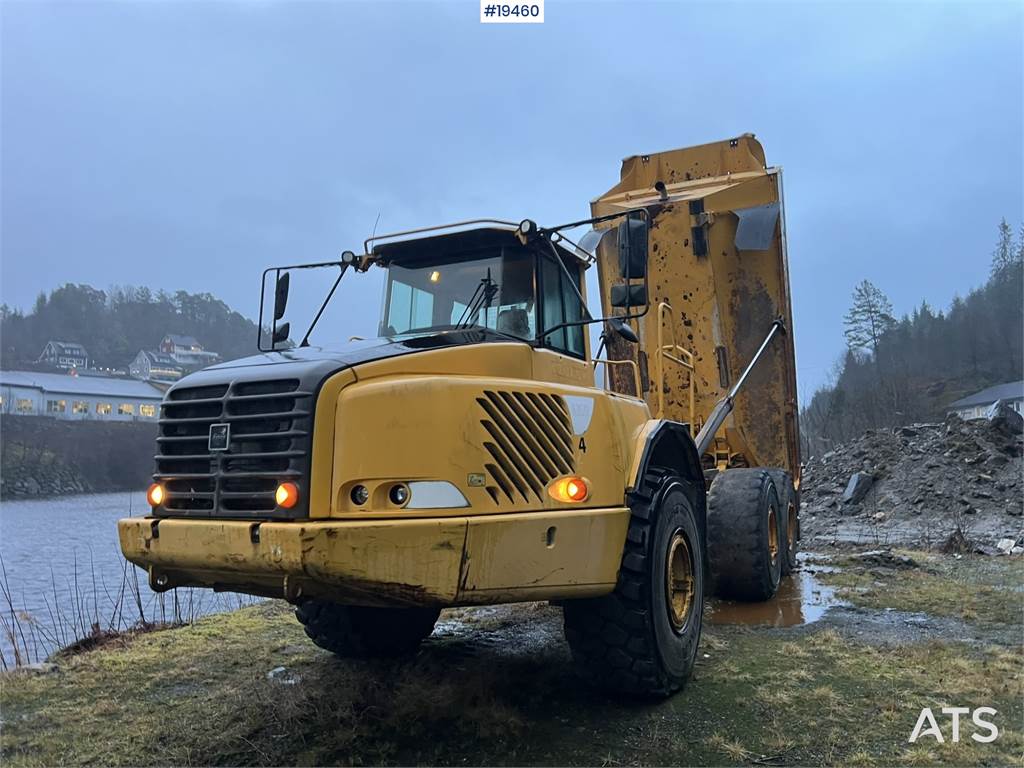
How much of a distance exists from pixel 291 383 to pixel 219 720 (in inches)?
80.4

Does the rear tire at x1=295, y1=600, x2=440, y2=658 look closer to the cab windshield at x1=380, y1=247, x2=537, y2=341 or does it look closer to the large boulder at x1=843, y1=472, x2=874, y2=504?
the cab windshield at x1=380, y1=247, x2=537, y2=341

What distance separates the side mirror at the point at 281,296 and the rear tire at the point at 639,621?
8.32 feet

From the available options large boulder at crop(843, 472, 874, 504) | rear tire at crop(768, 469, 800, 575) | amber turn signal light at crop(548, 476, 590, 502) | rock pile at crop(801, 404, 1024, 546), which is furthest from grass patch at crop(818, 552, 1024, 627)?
large boulder at crop(843, 472, 874, 504)

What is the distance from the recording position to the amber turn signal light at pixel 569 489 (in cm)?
377

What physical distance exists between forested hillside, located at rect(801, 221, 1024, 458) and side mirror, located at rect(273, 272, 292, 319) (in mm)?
44930

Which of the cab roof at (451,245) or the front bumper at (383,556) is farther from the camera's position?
the cab roof at (451,245)

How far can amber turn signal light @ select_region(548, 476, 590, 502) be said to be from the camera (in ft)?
12.4

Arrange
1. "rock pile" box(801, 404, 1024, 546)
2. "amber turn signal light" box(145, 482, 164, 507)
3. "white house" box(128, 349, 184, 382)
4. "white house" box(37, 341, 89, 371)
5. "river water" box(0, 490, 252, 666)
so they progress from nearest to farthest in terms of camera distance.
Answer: "amber turn signal light" box(145, 482, 164, 507) → "river water" box(0, 490, 252, 666) → "rock pile" box(801, 404, 1024, 546) → "white house" box(128, 349, 184, 382) → "white house" box(37, 341, 89, 371)

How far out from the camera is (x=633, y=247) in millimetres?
4211

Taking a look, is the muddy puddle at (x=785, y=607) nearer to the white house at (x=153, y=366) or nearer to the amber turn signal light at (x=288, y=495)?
the amber turn signal light at (x=288, y=495)

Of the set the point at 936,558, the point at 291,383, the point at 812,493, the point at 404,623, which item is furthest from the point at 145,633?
the point at 812,493

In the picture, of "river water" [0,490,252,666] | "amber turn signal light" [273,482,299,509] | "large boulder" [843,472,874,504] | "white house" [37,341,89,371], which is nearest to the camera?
"amber turn signal light" [273,482,299,509]

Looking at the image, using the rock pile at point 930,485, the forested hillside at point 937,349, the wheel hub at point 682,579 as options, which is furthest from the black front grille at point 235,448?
the forested hillside at point 937,349

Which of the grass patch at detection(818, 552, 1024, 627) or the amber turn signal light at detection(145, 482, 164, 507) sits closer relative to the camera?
the amber turn signal light at detection(145, 482, 164, 507)
